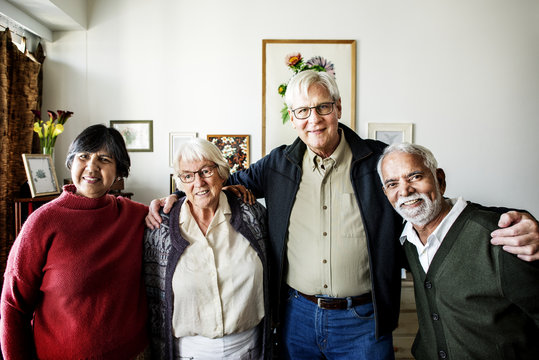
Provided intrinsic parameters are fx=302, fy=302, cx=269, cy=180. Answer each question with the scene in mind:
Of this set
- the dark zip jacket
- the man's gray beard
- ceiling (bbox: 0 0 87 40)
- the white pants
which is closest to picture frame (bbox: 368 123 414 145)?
the dark zip jacket

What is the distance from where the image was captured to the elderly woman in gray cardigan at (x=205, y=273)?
4.25 feet

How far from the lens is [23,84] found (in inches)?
103

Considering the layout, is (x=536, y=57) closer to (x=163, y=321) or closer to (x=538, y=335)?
(x=538, y=335)

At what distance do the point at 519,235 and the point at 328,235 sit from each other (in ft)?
2.21

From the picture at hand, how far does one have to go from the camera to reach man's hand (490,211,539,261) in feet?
3.16

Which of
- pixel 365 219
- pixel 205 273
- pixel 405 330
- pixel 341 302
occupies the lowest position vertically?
pixel 405 330

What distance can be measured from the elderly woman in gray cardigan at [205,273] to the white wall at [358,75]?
1.74m

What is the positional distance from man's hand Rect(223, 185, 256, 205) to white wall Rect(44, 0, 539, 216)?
1538mm

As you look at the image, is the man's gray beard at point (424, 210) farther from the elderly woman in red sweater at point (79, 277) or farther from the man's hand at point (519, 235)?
the elderly woman in red sweater at point (79, 277)

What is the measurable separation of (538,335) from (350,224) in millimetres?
730

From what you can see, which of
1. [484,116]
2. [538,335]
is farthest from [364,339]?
[484,116]

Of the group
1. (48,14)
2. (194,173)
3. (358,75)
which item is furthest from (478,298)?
(48,14)

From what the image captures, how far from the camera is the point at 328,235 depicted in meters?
1.37

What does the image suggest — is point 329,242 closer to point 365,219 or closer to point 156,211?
point 365,219
